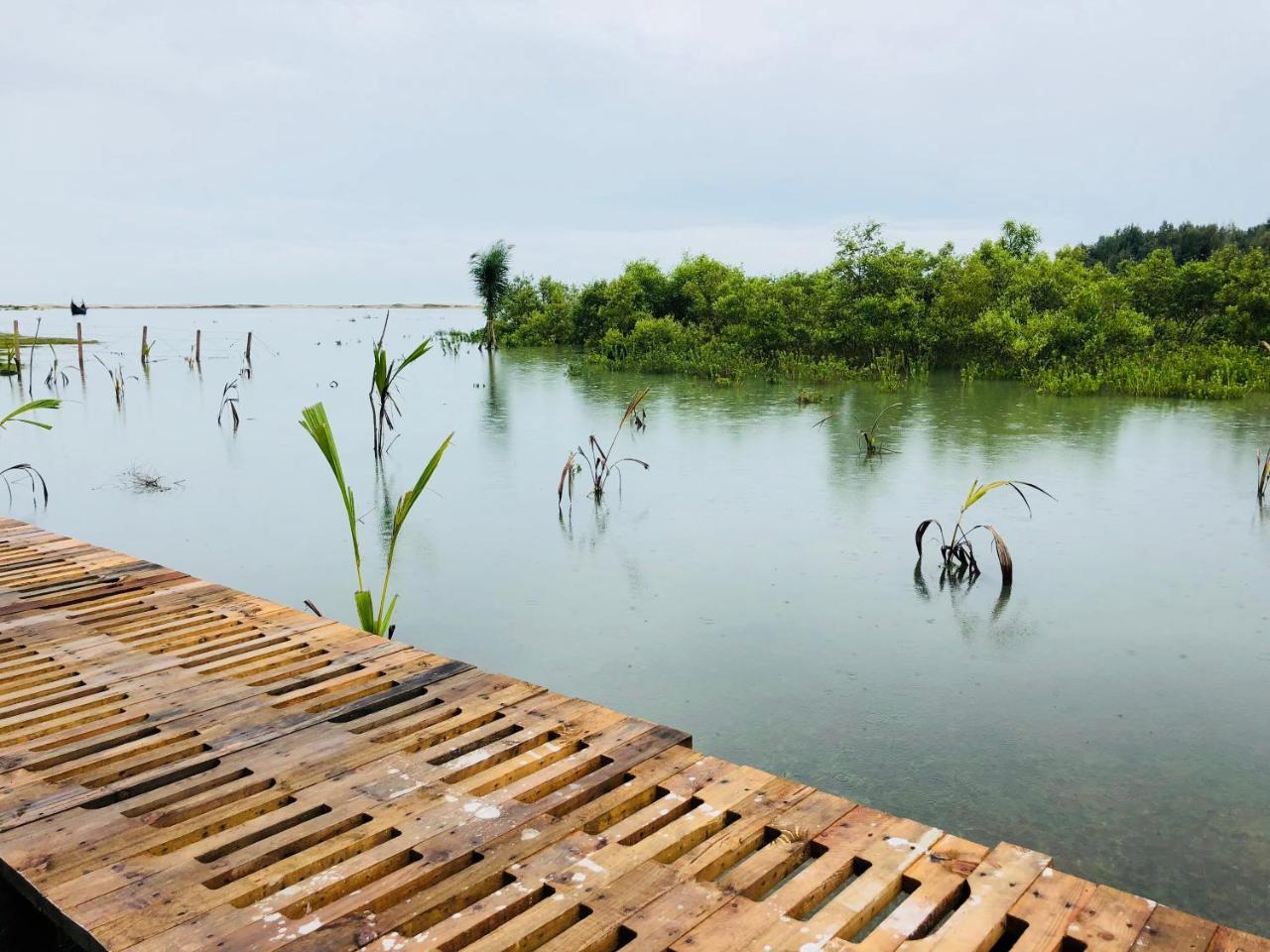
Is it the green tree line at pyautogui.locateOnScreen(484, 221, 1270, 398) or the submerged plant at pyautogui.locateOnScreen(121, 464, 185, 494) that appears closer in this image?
the submerged plant at pyautogui.locateOnScreen(121, 464, 185, 494)

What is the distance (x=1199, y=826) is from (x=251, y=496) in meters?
6.12

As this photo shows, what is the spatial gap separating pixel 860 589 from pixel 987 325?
1149cm

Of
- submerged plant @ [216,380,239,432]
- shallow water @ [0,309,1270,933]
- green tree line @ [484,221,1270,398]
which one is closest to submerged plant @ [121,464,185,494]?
shallow water @ [0,309,1270,933]

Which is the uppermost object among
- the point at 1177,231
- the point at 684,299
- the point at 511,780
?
the point at 1177,231

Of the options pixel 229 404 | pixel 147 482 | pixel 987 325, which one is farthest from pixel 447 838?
pixel 987 325

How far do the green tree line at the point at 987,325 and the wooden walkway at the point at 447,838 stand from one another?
12.2m

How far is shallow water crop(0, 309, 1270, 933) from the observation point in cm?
294

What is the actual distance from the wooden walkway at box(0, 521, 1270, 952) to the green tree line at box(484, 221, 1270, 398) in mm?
12250

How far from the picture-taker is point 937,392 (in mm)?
13359

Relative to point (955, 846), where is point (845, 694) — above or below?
below

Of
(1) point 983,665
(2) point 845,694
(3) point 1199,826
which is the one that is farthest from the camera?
(1) point 983,665

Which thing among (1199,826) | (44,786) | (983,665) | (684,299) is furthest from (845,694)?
(684,299)

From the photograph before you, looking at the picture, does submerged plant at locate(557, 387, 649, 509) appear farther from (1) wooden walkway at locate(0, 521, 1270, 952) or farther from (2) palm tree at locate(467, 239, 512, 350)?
(2) palm tree at locate(467, 239, 512, 350)

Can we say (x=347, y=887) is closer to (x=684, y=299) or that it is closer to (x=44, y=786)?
(x=44, y=786)
